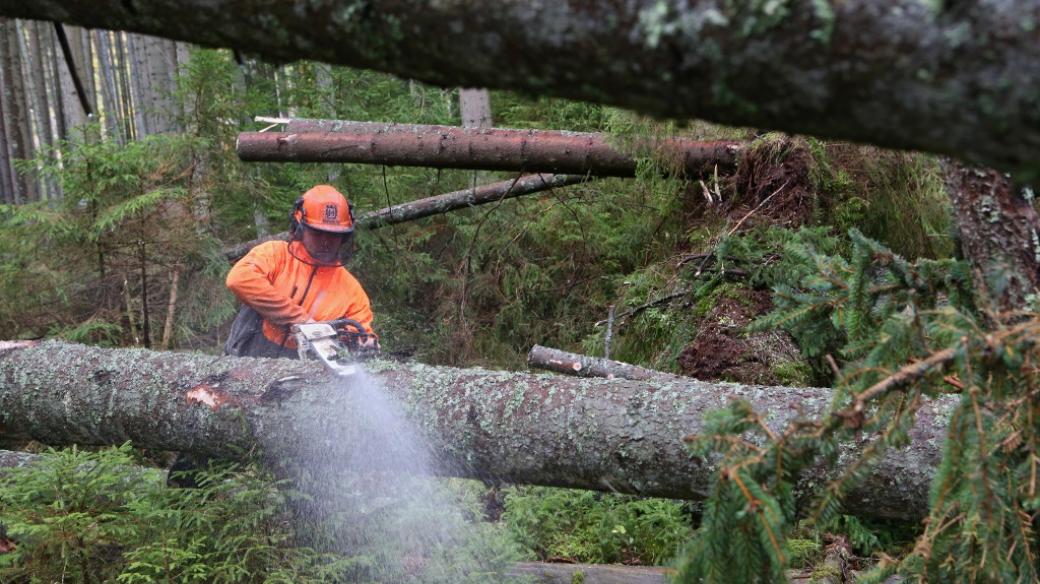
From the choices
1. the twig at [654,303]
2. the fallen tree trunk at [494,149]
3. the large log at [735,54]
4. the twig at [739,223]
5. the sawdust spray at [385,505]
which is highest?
the large log at [735,54]

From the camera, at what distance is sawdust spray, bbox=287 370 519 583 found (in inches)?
149

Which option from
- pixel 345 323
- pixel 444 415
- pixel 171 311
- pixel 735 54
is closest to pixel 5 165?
pixel 171 311

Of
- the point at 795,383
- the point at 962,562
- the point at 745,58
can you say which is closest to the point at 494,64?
the point at 745,58

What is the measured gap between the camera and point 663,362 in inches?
211

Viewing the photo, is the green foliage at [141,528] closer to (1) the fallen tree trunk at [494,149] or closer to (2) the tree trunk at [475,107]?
(1) the fallen tree trunk at [494,149]

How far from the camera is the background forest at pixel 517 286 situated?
2736mm

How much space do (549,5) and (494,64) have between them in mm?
135

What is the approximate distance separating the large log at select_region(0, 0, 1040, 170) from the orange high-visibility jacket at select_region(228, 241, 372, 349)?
4.12 metres

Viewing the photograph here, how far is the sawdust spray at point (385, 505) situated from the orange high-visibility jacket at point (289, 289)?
1.49m

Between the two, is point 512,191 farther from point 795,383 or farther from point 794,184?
point 795,383

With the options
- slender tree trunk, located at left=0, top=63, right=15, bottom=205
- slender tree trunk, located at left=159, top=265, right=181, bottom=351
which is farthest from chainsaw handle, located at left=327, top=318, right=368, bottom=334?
slender tree trunk, located at left=0, top=63, right=15, bottom=205

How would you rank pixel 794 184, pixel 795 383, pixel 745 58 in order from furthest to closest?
pixel 794 184
pixel 795 383
pixel 745 58

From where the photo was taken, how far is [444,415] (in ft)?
Answer: 12.0

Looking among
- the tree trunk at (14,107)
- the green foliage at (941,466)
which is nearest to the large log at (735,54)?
the green foliage at (941,466)
